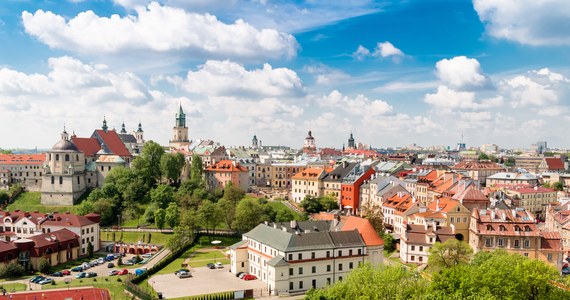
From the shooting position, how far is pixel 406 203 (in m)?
84.8

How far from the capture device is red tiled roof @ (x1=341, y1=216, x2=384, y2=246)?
62.1 meters

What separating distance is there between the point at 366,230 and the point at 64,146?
248 feet

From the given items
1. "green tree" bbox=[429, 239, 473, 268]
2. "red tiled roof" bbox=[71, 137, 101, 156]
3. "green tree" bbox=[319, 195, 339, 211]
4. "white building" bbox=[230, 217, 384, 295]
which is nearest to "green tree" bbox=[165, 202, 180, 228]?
"white building" bbox=[230, 217, 384, 295]

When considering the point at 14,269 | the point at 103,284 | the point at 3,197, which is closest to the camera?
the point at 103,284

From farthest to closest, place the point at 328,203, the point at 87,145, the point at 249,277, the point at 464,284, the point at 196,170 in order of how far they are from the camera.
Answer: the point at 87,145 → the point at 196,170 → the point at 328,203 → the point at 249,277 → the point at 464,284

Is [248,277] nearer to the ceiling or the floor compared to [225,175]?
nearer to the floor

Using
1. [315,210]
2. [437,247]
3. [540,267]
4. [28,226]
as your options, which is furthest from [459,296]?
[28,226]

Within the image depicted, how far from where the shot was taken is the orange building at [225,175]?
115 meters

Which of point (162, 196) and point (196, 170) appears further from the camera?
point (196, 170)

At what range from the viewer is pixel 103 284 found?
192 ft

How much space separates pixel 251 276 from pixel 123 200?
48.9m

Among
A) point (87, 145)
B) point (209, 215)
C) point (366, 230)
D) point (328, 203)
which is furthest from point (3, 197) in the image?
point (366, 230)

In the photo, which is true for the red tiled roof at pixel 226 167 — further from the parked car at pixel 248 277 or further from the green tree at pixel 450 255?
the green tree at pixel 450 255

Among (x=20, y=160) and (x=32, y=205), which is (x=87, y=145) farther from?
(x=20, y=160)
